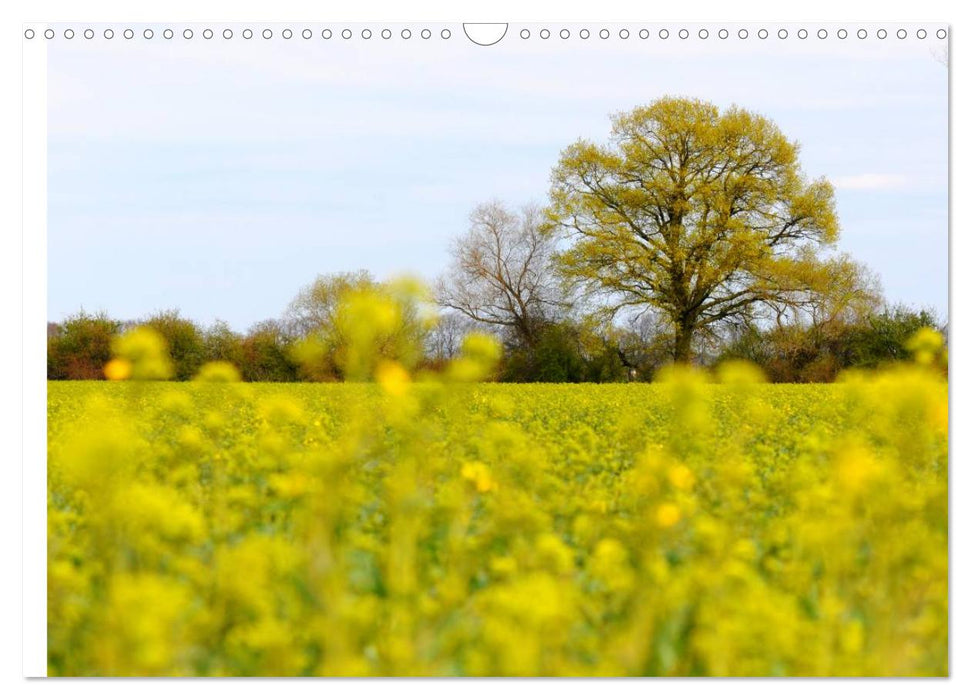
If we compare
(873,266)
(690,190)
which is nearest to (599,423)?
(873,266)

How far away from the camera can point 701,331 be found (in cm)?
1020

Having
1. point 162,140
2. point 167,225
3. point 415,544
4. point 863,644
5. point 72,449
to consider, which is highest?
point 162,140

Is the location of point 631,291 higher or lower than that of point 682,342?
higher

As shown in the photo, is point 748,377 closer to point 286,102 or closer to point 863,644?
point 863,644

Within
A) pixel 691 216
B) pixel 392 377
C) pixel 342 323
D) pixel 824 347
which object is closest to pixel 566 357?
pixel 824 347

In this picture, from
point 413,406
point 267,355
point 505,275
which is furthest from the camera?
point 505,275

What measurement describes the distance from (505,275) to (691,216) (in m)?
4.58

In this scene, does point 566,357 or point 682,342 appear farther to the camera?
point 682,342

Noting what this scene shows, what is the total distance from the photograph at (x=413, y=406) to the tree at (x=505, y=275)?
0.47m

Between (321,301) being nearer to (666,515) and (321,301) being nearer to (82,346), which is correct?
(82,346)

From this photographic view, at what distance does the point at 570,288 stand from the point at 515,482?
24.7ft

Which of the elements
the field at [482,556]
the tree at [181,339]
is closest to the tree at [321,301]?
the tree at [181,339]

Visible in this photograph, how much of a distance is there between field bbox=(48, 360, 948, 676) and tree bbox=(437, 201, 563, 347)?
2.54m

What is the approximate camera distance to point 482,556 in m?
3.35
